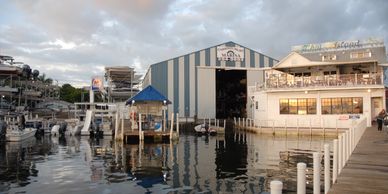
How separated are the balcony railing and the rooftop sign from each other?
20.9 feet

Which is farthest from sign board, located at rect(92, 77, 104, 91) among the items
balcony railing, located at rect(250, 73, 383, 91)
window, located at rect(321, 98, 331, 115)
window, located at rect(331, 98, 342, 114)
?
window, located at rect(331, 98, 342, 114)

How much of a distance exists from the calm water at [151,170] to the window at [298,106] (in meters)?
15.1

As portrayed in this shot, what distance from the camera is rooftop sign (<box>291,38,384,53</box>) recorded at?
148 ft

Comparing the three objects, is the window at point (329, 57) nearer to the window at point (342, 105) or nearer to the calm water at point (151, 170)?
the window at point (342, 105)

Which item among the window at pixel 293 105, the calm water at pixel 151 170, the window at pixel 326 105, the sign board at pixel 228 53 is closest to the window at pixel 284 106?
the window at pixel 293 105

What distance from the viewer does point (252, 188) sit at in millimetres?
14047

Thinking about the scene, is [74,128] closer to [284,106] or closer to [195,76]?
[195,76]

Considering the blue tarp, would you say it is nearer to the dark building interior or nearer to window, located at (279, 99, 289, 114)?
window, located at (279, 99, 289, 114)

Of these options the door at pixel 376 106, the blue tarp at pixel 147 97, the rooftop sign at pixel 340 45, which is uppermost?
the rooftop sign at pixel 340 45

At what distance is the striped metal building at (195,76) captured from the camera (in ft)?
180

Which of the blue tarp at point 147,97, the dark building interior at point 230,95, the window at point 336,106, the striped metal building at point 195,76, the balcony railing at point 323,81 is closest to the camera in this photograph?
the blue tarp at point 147,97

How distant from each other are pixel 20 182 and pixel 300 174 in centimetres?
1332

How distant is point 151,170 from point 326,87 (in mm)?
27254

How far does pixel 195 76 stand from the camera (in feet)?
A: 182
